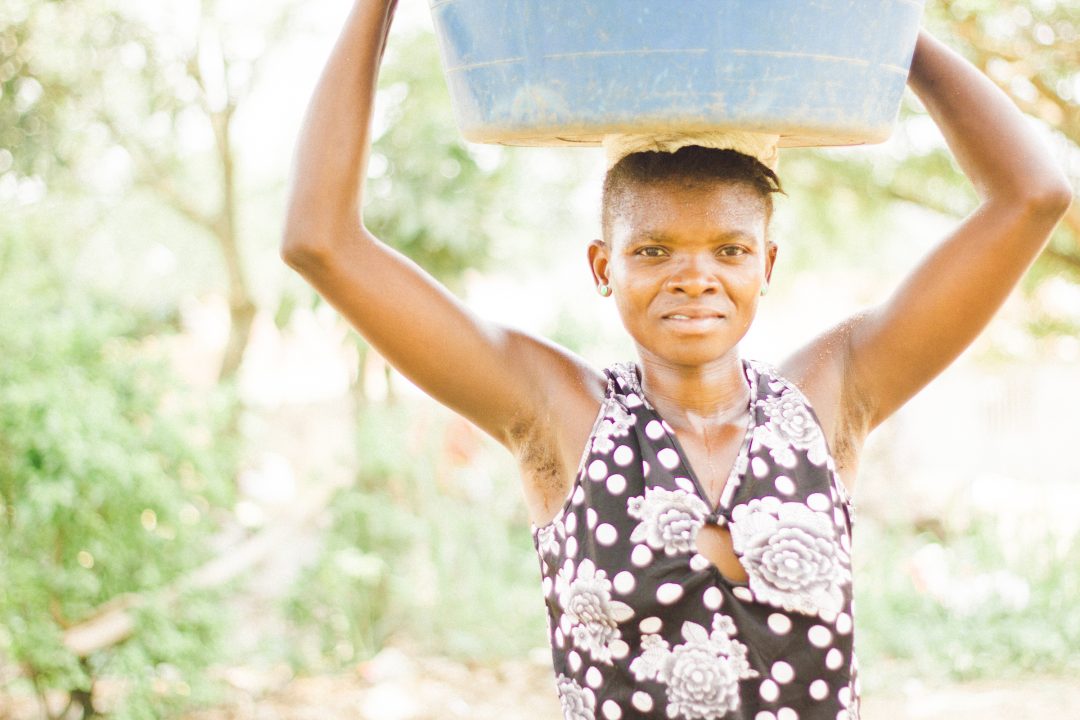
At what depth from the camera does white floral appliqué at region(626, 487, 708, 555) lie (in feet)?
5.45

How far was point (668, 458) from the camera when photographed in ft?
5.69

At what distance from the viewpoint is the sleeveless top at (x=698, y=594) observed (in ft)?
5.36

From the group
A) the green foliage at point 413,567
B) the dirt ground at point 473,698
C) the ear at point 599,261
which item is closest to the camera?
the ear at point 599,261

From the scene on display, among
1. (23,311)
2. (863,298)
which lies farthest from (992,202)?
(863,298)

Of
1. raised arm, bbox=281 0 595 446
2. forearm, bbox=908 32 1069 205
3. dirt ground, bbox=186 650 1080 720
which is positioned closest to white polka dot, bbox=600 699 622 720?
raised arm, bbox=281 0 595 446

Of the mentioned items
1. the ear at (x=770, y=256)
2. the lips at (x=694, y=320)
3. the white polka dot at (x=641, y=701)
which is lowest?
the white polka dot at (x=641, y=701)

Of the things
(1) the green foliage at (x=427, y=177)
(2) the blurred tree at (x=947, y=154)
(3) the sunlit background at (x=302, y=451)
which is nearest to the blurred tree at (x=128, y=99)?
(3) the sunlit background at (x=302, y=451)

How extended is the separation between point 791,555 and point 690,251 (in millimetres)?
425

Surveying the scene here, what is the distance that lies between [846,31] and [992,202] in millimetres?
458

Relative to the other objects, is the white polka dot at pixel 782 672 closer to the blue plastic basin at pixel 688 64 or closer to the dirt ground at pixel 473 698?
the blue plastic basin at pixel 688 64

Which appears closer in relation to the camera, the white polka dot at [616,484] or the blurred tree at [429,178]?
the white polka dot at [616,484]

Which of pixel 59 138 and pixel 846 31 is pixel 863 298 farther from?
pixel 846 31

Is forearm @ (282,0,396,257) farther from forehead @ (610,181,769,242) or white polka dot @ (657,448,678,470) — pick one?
white polka dot @ (657,448,678,470)

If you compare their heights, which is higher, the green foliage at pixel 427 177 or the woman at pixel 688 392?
the green foliage at pixel 427 177
